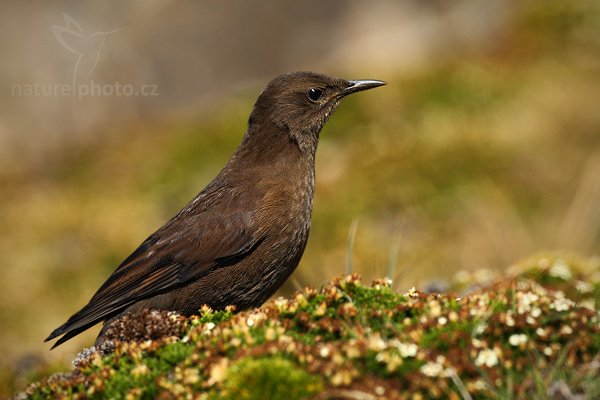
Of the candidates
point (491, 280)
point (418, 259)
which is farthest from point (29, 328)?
point (491, 280)

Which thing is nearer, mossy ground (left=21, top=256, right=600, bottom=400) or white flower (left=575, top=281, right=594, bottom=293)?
mossy ground (left=21, top=256, right=600, bottom=400)

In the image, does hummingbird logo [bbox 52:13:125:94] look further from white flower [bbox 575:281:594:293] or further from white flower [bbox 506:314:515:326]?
white flower [bbox 506:314:515:326]

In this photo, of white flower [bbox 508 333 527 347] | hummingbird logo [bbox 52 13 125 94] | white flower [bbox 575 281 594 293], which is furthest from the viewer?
hummingbird logo [bbox 52 13 125 94]

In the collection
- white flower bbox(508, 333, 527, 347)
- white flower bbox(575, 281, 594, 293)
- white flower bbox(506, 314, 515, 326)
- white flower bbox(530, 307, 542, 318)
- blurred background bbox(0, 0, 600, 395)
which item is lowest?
white flower bbox(508, 333, 527, 347)

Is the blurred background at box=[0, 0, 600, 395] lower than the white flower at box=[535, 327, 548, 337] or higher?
higher

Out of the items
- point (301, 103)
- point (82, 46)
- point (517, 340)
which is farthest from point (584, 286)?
point (82, 46)

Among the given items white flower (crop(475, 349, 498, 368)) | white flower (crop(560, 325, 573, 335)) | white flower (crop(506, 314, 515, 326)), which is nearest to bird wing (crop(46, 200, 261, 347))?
white flower (crop(506, 314, 515, 326))

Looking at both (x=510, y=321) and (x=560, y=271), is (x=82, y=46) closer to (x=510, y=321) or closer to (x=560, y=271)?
(x=560, y=271)
